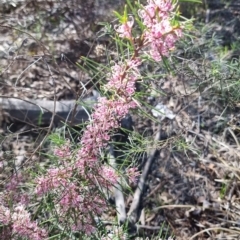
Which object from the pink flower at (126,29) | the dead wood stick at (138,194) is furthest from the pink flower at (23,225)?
the dead wood stick at (138,194)

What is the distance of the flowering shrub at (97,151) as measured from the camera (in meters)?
1.68

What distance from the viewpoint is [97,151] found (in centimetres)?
200

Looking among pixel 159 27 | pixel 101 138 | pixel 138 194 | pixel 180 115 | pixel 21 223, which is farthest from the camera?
pixel 180 115

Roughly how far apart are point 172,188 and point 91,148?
64.5 inches

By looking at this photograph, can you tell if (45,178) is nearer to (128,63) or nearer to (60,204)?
(60,204)

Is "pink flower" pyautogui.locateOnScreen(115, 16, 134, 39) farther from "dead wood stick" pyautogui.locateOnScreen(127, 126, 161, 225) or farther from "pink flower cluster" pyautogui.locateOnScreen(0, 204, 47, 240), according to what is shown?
"dead wood stick" pyautogui.locateOnScreen(127, 126, 161, 225)

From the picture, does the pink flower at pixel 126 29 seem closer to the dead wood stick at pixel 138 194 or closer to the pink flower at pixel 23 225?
the pink flower at pixel 23 225

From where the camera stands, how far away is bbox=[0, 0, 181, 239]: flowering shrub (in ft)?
5.53

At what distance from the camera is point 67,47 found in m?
4.33

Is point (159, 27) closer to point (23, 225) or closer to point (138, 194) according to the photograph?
point (23, 225)

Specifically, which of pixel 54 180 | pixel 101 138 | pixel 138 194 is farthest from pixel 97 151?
pixel 138 194

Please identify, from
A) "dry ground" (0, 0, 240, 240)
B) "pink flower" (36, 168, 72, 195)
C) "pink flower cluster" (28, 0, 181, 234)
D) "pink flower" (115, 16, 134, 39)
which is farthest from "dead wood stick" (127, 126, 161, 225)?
"pink flower" (115, 16, 134, 39)

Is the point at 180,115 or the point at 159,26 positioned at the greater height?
the point at 159,26

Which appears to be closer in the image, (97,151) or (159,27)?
(159,27)
